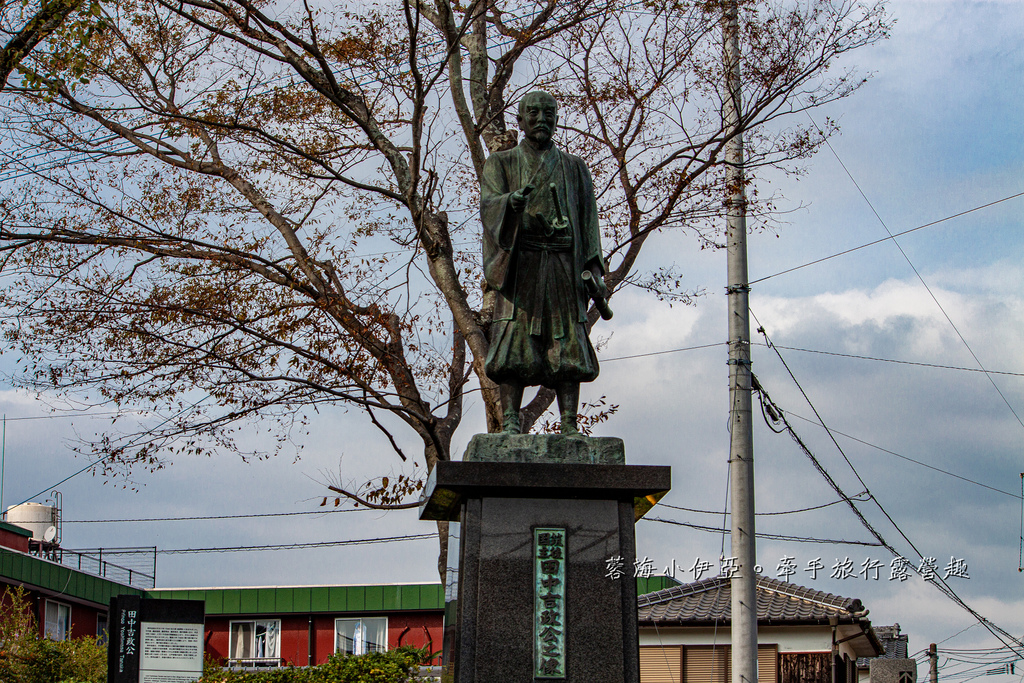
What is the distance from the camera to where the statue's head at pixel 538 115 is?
6.94 metres

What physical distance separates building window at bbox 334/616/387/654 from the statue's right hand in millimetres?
22055

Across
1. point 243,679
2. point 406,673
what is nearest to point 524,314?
point 406,673

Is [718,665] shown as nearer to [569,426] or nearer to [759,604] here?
[759,604]

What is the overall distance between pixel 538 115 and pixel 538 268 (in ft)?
3.10

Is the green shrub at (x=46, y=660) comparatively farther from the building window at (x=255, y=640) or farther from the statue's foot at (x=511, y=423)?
the building window at (x=255, y=640)

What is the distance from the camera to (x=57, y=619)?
2305 centimetres

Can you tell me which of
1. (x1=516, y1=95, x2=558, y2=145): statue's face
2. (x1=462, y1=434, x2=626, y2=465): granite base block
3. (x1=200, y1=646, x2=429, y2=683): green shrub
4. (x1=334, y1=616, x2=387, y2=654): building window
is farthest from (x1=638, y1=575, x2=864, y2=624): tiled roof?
(x1=334, y1=616, x2=387, y2=654): building window

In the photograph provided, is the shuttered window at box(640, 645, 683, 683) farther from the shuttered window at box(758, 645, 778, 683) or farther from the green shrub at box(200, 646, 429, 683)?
the green shrub at box(200, 646, 429, 683)

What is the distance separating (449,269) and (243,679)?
5.03 metres

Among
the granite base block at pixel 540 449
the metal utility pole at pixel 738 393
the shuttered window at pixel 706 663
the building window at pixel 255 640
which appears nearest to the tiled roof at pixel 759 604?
the shuttered window at pixel 706 663

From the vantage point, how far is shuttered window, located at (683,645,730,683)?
15.8 meters

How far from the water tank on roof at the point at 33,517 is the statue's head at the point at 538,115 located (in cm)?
2104

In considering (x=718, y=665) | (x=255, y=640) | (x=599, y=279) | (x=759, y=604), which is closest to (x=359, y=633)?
(x=255, y=640)

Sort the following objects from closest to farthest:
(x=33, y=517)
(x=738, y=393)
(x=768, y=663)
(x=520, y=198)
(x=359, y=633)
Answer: (x=520, y=198) < (x=738, y=393) < (x=768, y=663) < (x=33, y=517) < (x=359, y=633)
